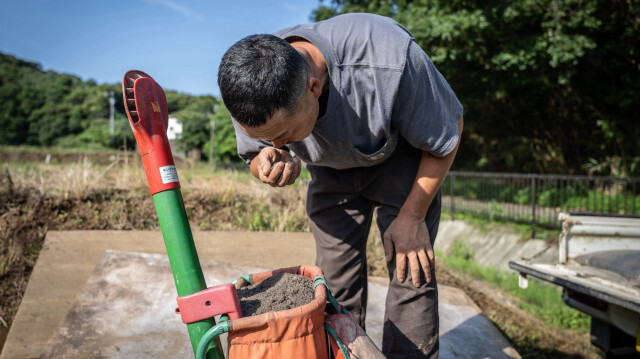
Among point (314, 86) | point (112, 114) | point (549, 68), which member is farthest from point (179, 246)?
point (112, 114)

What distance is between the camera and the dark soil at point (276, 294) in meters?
1.25

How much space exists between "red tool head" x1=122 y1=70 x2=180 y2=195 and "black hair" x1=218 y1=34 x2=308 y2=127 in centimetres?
26

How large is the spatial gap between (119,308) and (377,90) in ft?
6.52

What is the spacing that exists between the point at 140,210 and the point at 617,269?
434 cm

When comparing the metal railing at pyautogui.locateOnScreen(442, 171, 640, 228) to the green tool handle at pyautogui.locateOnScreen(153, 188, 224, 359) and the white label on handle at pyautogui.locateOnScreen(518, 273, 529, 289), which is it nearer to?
the white label on handle at pyautogui.locateOnScreen(518, 273, 529, 289)

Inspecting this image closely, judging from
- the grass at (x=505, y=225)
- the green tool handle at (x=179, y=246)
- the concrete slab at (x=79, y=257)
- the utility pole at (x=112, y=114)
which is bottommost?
the grass at (x=505, y=225)

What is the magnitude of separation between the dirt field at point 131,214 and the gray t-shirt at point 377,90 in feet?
8.74

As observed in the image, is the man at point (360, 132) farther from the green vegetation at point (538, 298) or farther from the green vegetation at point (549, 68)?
the green vegetation at point (549, 68)

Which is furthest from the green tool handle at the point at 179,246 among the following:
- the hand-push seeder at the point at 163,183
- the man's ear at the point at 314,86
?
the man's ear at the point at 314,86

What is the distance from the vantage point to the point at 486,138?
16.3 m

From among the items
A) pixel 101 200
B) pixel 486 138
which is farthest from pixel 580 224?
pixel 486 138

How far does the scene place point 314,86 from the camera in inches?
53.0

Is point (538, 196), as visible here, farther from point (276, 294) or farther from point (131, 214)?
point (276, 294)

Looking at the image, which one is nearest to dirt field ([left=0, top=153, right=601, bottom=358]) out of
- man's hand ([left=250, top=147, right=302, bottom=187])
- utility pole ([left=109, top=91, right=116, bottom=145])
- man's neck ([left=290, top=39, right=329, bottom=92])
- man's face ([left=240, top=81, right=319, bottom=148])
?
man's hand ([left=250, top=147, right=302, bottom=187])
